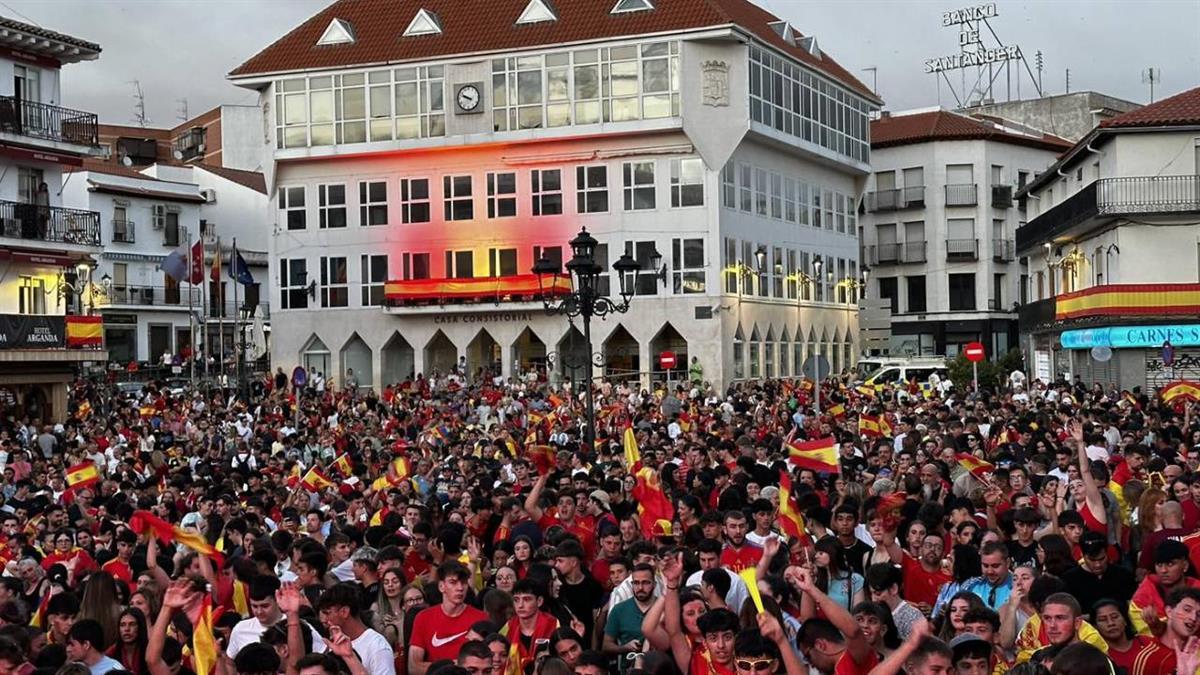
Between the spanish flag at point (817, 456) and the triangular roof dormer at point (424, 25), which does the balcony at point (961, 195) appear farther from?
the spanish flag at point (817, 456)

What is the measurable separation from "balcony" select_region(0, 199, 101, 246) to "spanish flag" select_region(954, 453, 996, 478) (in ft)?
100

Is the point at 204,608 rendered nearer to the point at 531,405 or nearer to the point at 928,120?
the point at 531,405

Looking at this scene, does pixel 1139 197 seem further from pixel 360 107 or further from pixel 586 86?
pixel 360 107

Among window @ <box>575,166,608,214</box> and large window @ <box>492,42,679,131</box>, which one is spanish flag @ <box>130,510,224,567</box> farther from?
window @ <box>575,166,608,214</box>

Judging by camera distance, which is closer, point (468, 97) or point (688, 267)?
point (688, 267)

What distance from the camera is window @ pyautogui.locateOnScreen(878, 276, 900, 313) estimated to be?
71.1m

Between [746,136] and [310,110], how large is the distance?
1538cm

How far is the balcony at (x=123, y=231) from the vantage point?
64688mm

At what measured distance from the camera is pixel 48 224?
41.3 meters

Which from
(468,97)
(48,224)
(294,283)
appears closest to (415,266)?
(294,283)

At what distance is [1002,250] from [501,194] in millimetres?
26999

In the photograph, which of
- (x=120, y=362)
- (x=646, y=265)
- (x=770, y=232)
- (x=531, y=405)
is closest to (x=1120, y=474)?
(x=531, y=405)

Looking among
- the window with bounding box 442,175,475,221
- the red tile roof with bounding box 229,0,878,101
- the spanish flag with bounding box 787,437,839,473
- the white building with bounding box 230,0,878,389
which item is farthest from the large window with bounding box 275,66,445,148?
the spanish flag with bounding box 787,437,839,473

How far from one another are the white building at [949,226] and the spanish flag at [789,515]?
58.0 m
